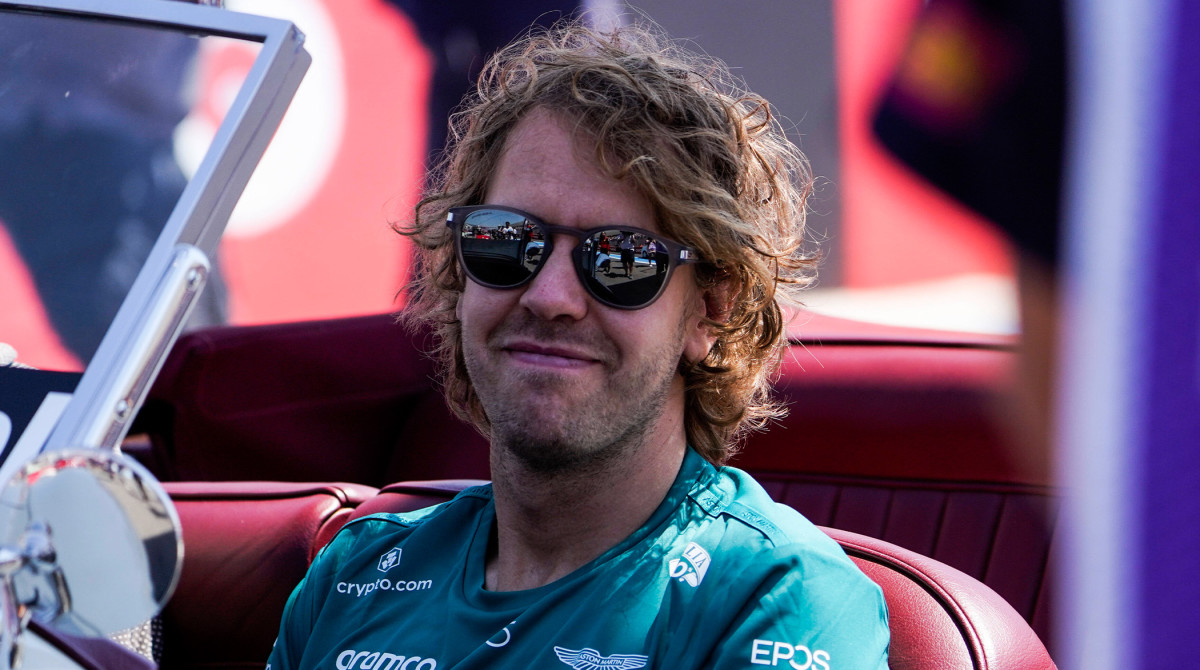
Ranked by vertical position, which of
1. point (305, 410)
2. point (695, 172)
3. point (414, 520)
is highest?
point (695, 172)

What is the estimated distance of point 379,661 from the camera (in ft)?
4.19

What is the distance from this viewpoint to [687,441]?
152 centimetres

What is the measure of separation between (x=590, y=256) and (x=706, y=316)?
241mm

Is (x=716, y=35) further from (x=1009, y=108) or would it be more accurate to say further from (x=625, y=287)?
(x=625, y=287)


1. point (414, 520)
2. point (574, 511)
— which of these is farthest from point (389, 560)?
point (574, 511)

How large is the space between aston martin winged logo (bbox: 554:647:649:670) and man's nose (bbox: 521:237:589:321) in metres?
0.38

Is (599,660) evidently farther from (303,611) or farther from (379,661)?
Answer: (303,611)

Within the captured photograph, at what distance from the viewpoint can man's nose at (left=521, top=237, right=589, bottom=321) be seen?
1280 mm

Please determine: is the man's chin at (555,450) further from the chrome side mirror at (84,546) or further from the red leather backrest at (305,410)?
the red leather backrest at (305,410)

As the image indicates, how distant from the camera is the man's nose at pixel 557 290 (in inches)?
50.4

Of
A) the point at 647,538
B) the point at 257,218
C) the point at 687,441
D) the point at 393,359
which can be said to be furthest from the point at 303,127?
the point at 647,538

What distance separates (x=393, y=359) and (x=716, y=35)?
4.38 feet

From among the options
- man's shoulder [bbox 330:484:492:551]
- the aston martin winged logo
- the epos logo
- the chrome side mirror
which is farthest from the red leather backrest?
the chrome side mirror

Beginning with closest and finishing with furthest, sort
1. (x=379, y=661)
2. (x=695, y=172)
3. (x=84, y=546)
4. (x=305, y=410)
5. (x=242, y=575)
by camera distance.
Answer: (x=84, y=546) < (x=379, y=661) < (x=695, y=172) < (x=242, y=575) < (x=305, y=410)
